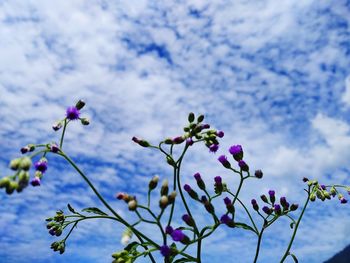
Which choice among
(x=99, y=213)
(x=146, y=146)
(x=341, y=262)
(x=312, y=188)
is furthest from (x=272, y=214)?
(x=341, y=262)

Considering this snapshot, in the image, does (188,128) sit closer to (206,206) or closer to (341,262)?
(206,206)

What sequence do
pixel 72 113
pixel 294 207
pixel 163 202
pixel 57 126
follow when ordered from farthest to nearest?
pixel 294 207, pixel 72 113, pixel 57 126, pixel 163 202

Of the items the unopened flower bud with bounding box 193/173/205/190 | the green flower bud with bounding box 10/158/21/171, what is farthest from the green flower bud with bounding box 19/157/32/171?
the unopened flower bud with bounding box 193/173/205/190

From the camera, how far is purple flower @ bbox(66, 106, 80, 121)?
3.87m

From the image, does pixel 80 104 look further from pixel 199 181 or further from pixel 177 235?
pixel 177 235

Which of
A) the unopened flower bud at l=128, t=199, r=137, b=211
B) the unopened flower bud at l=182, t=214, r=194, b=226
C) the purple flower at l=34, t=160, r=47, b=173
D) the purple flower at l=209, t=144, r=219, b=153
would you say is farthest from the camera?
the purple flower at l=209, t=144, r=219, b=153

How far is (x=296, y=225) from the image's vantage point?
393 centimetres

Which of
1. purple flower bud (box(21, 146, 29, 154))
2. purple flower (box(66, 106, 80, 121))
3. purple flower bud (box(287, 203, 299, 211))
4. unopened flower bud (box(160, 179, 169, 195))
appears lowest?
unopened flower bud (box(160, 179, 169, 195))

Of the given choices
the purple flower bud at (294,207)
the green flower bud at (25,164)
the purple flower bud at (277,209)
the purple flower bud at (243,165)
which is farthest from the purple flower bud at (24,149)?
the purple flower bud at (294,207)

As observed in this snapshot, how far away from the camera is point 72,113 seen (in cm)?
389

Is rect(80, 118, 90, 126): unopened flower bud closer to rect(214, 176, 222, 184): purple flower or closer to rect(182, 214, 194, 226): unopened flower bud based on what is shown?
rect(214, 176, 222, 184): purple flower

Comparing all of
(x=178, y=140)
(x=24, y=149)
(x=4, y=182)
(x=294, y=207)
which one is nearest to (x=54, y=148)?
(x=24, y=149)

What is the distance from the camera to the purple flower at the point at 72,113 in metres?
3.87

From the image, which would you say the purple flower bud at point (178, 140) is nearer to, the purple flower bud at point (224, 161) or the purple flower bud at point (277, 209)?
the purple flower bud at point (224, 161)
